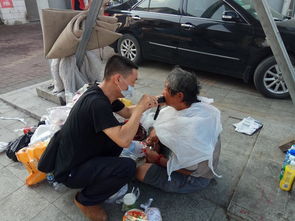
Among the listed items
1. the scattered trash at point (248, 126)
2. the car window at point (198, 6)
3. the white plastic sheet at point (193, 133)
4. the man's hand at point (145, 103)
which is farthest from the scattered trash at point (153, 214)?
the car window at point (198, 6)

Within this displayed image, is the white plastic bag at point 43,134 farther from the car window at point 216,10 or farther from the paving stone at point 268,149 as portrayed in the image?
the car window at point 216,10

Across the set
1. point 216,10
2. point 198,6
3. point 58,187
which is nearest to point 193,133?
point 58,187

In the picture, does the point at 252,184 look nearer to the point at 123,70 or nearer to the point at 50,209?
the point at 123,70

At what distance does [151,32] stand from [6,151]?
126 inches

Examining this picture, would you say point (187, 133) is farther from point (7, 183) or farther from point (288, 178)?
point (7, 183)

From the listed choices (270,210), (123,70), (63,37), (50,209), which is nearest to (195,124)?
(123,70)

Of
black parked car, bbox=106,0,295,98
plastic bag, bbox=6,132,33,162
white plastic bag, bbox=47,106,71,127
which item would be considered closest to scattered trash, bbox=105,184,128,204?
white plastic bag, bbox=47,106,71,127

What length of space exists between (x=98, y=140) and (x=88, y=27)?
1.71 meters

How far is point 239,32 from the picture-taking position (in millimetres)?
3693

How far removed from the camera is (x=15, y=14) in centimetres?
1148

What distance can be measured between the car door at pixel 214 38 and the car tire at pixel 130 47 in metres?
1.03

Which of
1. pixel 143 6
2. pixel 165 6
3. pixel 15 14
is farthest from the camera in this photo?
pixel 15 14

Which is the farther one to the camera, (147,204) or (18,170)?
(18,170)

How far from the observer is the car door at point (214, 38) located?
3.73 metres
